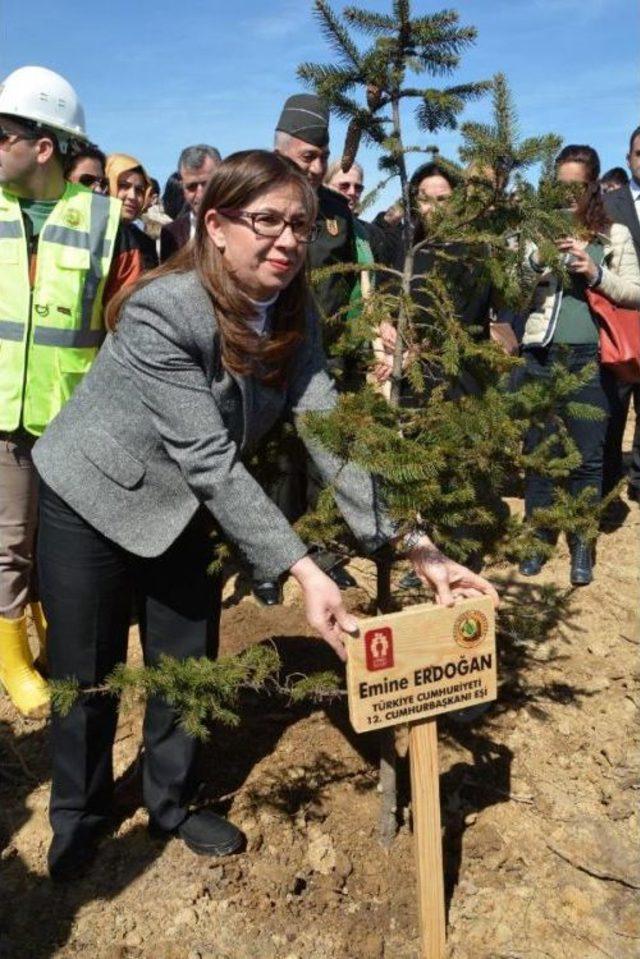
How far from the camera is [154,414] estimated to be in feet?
6.95

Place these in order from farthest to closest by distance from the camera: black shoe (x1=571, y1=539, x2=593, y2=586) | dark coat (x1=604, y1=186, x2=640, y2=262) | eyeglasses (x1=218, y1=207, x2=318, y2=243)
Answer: dark coat (x1=604, y1=186, x2=640, y2=262), black shoe (x1=571, y1=539, x2=593, y2=586), eyeglasses (x1=218, y1=207, x2=318, y2=243)

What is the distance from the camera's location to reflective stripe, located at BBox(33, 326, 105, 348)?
3.12 meters

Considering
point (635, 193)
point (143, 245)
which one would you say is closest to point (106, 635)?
point (143, 245)

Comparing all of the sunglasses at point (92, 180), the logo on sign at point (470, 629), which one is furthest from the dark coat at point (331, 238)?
the logo on sign at point (470, 629)

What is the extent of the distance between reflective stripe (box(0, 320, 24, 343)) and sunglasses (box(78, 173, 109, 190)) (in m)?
2.09

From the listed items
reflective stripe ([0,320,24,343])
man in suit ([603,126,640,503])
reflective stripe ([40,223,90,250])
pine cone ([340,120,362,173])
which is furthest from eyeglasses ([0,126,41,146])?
man in suit ([603,126,640,503])

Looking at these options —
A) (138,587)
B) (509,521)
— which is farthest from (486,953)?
(138,587)

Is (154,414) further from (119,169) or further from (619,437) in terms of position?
(619,437)

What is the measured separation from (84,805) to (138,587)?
0.69 meters

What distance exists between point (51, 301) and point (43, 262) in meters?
0.14

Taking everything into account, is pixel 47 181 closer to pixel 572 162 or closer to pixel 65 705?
pixel 65 705

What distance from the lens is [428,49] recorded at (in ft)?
7.44

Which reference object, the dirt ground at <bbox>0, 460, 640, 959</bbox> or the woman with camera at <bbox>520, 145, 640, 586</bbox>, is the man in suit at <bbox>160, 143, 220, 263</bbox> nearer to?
the woman with camera at <bbox>520, 145, 640, 586</bbox>

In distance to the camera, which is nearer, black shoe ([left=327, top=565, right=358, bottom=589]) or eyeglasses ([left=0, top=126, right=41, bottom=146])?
eyeglasses ([left=0, top=126, right=41, bottom=146])
